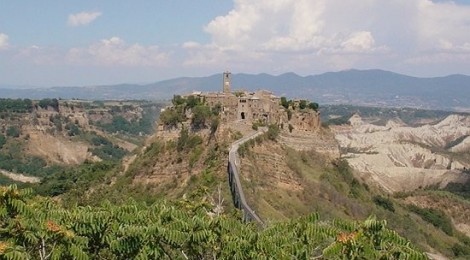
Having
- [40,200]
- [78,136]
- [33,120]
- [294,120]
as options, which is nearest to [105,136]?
[78,136]

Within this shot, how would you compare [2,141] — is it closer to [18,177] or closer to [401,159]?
[18,177]

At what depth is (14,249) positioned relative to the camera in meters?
9.84

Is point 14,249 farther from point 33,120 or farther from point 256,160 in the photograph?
point 33,120

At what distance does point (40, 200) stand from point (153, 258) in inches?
142

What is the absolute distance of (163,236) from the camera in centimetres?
1127

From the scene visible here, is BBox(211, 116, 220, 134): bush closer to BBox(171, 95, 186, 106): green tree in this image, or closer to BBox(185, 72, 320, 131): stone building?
BBox(185, 72, 320, 131): stone building

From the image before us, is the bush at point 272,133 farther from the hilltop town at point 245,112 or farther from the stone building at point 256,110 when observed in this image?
the stone building at point 256,110

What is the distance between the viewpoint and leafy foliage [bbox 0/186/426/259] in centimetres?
1052

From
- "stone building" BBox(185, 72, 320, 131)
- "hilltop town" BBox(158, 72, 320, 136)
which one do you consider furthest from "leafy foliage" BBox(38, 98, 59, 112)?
"hilltop town" BBox(158, 72, 320, 136)

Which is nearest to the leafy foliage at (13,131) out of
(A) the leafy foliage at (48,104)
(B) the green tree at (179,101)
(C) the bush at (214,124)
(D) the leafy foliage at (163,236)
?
(A) the leafy foliage at (48,104)

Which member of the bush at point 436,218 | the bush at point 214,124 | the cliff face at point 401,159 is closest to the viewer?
the bush at point 214,124

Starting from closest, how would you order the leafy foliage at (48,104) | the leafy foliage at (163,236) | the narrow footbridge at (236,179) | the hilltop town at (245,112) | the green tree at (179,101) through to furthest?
the leafy foliage at (163,236) < the narrow footbridge at (236,179) < the hilltop town at (245,112) < the green tree at (179,101) < the leafy foliage at (48,104)

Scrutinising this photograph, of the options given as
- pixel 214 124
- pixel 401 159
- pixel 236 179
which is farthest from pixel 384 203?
pixel 401 159

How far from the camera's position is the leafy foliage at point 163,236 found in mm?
10516
